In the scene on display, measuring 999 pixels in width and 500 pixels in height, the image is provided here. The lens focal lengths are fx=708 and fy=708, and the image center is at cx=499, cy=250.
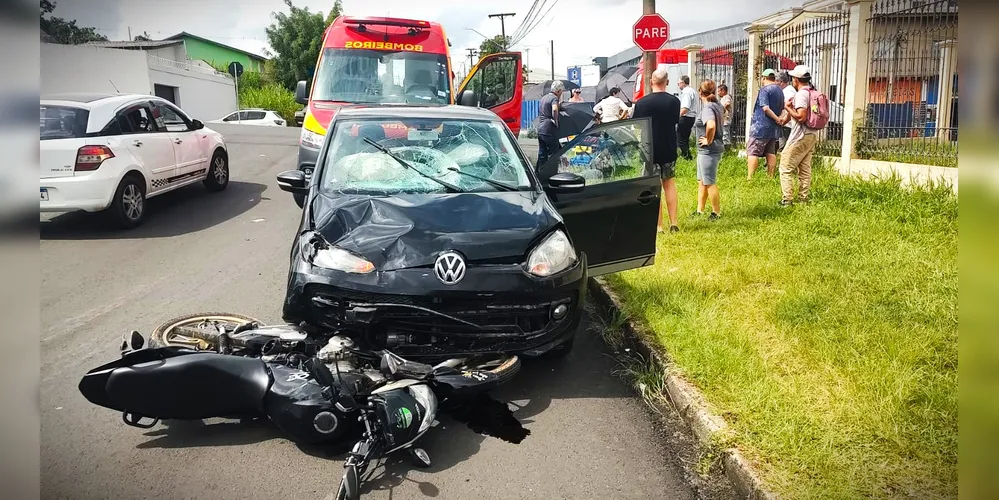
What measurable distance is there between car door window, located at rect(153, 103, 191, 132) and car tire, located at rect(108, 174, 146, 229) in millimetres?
1126

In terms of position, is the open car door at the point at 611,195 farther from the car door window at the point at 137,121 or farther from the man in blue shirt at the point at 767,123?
the car door window at the point at 137,121

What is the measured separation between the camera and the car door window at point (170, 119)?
30.0 ft

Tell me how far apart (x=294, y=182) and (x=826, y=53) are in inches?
359

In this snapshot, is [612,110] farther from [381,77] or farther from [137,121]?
[137,121]

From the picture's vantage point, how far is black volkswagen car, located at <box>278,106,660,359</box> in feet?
12.7

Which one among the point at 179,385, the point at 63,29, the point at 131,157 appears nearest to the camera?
the point at 63,29

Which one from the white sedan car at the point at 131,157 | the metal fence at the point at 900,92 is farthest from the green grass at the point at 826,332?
the white sedan car at the point at 131,157

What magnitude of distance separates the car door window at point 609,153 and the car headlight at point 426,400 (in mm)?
2578

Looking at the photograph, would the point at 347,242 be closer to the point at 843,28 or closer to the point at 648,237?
the point at 648,237

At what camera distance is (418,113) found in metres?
5.66

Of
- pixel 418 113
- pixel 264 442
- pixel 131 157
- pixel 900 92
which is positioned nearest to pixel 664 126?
pixel 418 113

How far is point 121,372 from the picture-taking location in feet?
10.6
